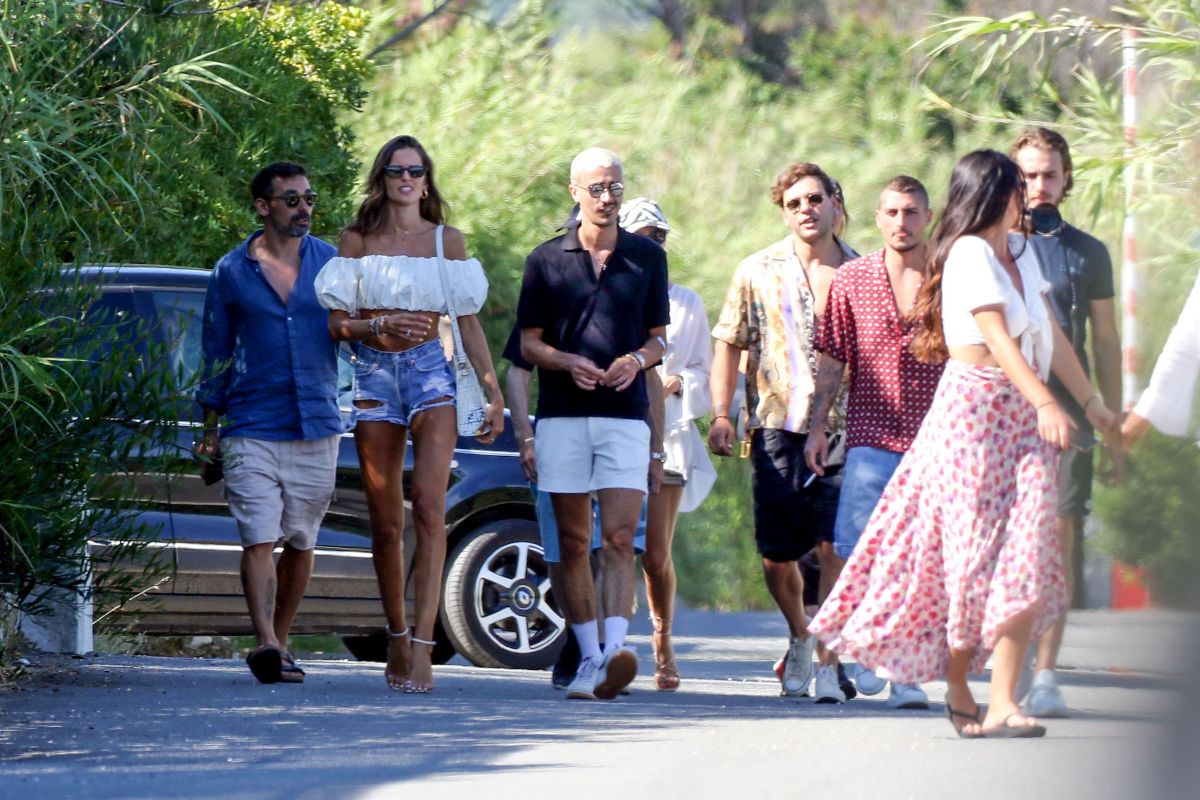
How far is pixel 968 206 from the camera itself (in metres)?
6.50

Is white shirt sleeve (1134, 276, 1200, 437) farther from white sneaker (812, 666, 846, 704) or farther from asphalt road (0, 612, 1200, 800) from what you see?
white sneaker (812, 666, 846, 704)

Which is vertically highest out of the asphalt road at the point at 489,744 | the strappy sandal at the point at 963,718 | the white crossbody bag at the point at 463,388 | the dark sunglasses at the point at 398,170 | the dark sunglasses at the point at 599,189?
the dark sunglasses at the point at 398,170

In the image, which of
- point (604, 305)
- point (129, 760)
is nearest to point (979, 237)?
point (604, 305)

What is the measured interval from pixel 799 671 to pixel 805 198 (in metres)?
1.81

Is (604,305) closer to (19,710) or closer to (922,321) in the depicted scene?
(922,321)

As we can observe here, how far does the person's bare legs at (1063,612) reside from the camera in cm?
578

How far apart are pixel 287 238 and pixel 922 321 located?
2.90 meters

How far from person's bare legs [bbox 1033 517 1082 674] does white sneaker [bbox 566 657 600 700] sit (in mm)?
1746

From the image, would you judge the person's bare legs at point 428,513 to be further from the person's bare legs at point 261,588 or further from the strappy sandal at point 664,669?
the strappy sandal at point 664,669

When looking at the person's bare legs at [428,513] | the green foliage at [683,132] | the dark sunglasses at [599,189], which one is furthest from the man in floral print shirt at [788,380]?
the green foliage at [683,132]

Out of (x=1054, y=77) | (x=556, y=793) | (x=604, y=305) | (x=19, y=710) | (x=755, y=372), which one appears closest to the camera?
(x=556, y=793)

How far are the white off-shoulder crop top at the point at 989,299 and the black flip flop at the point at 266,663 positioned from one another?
3.09 m

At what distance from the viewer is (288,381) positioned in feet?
27.6

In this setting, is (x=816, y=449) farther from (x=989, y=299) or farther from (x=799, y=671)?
(x=989, y=299)
